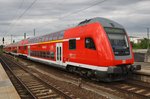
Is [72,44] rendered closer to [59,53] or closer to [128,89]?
[59,53]

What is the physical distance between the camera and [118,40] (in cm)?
1278

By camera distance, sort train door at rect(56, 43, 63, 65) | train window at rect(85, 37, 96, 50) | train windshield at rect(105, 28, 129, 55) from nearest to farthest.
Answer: train windshield at rect(105, 28, 129, 55)
train window at rect(85, 37, 96, 50)
train door at rect(56, 43, 63, 65)

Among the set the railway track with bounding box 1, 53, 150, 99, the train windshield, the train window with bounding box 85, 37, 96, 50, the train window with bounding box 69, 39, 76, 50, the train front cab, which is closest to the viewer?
the railway track with bounding box 1, 53, 150, 99

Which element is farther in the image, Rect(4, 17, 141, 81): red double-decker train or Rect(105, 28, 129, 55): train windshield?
Rect(105, 28, 129, 55): train windshield

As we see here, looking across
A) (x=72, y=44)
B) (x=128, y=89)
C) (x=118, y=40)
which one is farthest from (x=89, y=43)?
(x=128, y=89)

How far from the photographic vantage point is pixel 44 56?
21.6 meters

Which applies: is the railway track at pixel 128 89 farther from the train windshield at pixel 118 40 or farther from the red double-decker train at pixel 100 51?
the train windshield at pixel 118 40

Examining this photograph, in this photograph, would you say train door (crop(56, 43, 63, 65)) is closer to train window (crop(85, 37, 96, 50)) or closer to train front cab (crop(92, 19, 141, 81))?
train window (crop(85, 37, 96, 50))

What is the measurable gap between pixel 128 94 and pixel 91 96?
1.78 m

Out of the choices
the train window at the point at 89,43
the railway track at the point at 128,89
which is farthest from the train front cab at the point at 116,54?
Result: the train window at the point at 89,43

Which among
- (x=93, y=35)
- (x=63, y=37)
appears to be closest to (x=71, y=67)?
(x=63, y=37)

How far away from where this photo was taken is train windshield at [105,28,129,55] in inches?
483

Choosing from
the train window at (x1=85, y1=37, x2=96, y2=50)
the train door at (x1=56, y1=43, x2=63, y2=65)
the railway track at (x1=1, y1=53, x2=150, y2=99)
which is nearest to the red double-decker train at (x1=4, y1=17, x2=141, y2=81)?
the train window at (x1=85, y1=37, x2=96, y2=50)

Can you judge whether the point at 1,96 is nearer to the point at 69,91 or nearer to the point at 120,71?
the point at 69,91
